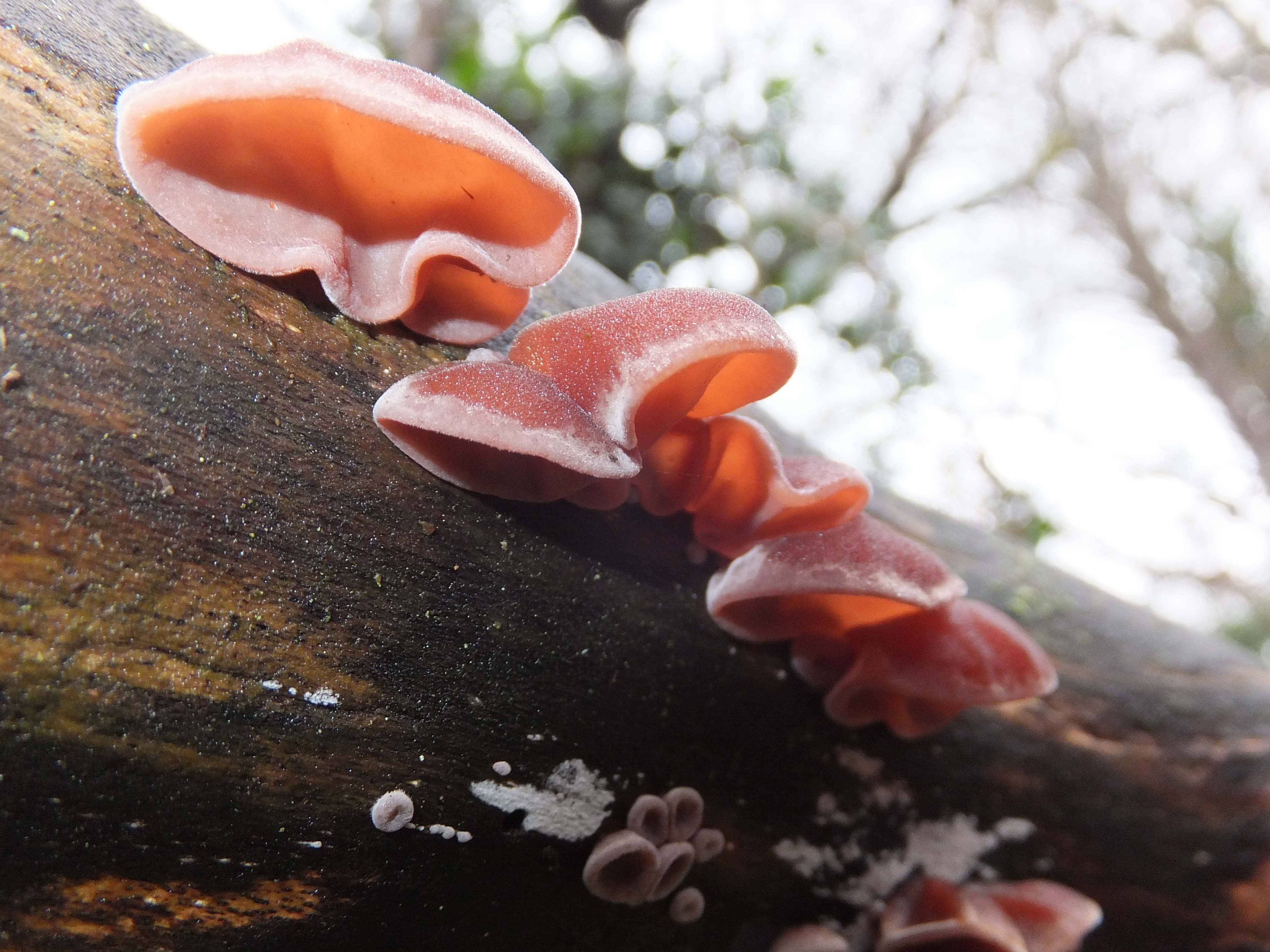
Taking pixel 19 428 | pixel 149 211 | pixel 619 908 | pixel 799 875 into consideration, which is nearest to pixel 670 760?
pixel 619 908

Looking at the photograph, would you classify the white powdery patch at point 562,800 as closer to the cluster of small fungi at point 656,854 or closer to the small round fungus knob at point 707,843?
the cluster of small fungi at point 656,854

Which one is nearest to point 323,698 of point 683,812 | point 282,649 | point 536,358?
point 282,649

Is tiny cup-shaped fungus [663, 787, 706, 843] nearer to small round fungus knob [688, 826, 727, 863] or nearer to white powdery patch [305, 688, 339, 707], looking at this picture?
small round fungus knob [688, 826, 727, 863]

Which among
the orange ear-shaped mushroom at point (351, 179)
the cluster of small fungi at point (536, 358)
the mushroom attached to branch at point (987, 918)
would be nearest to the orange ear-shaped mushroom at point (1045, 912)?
the mushroom attached to branch at point (987, 918)

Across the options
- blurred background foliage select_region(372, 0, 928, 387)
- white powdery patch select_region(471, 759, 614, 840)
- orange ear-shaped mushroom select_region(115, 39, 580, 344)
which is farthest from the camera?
blurred background foliage select_region(372, 0, 928, 387)

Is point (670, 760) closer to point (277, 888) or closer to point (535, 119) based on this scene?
point (277, 888)

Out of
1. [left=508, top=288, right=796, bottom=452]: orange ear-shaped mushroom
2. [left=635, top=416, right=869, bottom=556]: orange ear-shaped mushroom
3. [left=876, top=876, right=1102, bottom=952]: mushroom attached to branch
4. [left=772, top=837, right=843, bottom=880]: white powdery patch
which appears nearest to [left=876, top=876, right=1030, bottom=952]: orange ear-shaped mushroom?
[left=876, top=876, right=1102, bottom=952]: mushroom attached to branch
